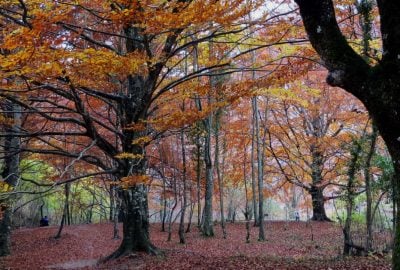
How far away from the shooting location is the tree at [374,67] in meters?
4.16

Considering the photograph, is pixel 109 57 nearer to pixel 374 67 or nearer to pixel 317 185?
pixel 374 67

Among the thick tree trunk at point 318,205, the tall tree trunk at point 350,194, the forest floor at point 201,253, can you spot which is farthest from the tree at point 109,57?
the thick tree trunk at point 318,205

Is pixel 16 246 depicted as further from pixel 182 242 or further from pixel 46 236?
pixel 182 242

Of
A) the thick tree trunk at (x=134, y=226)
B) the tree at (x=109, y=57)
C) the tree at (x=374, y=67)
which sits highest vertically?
the tree at (x=109, y=57)

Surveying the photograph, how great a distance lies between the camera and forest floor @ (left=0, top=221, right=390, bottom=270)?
26.4 feet

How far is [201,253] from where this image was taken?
1114cm

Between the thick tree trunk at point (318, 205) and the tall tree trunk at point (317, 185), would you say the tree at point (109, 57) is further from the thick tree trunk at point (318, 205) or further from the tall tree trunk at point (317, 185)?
the thick tree trunk at point (318, 205)

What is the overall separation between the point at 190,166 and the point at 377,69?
16963 millimetres

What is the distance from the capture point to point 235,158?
23453 millimetres

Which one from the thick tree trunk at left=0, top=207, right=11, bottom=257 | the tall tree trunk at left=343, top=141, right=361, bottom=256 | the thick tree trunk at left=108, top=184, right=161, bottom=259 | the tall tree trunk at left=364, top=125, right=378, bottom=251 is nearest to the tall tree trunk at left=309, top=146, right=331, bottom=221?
the tall tree trunk at left=343, top=141, right=361, bottom=256

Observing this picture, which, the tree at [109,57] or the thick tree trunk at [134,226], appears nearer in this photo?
the tree at [109,57]

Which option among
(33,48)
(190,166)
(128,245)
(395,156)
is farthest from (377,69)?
(190,166)

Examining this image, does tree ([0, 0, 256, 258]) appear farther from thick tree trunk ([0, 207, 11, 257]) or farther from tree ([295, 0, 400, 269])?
thick tree trunk ([0, 207, 11, 257])

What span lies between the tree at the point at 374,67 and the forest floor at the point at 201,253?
3.87 meters
